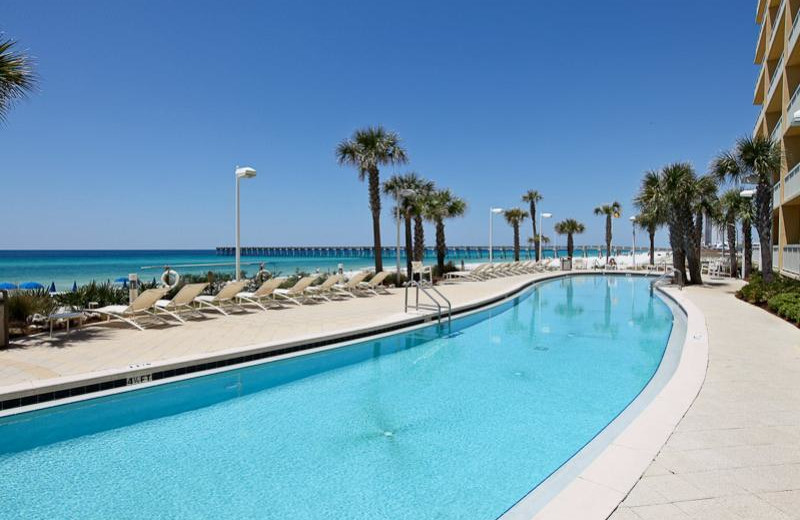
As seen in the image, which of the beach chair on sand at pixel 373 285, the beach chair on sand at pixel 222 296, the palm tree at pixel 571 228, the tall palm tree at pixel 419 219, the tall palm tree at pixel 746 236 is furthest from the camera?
the palm tree at pixel 571 228

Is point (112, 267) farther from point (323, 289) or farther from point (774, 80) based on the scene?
point (774, 80)

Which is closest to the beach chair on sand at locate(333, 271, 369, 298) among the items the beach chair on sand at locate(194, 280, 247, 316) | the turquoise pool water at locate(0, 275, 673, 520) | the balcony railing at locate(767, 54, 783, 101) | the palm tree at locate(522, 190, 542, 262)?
the beach chair on sand at locate(194, 280, 247, 316)

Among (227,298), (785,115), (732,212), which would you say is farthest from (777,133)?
(227,298)

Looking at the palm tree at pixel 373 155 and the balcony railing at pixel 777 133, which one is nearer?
the balcony railing at pixel 777 133

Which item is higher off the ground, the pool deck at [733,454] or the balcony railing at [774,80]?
the balcony railing at [774,80]

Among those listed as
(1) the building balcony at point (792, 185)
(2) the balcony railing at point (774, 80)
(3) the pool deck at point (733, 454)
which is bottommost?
(3) the pool deck at point (733, 454)

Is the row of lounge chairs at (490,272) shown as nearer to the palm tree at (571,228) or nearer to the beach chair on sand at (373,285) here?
the beach chair on sand at (373,285)

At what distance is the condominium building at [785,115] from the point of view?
14141 millimetres

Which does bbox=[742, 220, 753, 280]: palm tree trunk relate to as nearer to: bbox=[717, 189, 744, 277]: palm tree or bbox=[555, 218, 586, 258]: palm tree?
bbox=[717, 189, 744, 277]: palm tree

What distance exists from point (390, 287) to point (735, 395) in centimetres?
1359

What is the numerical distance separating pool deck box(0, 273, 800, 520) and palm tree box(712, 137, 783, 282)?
570 centimetres

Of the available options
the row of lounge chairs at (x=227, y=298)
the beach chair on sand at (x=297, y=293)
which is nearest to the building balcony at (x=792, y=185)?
the row of lounge chairs at (x=227, y=298)

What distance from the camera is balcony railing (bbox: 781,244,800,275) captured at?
13552 mm

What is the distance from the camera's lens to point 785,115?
15.2m
